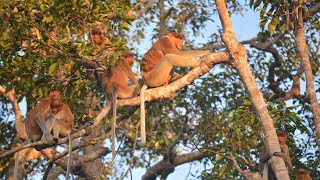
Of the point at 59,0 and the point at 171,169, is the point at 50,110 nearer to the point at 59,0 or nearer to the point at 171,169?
the point at 59,0

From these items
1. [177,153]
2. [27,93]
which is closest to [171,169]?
[177,153]

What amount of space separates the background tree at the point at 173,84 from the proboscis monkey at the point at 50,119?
0.15 meters

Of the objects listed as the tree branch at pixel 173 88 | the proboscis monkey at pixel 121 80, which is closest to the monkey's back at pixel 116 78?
the proboscis monkey at pixel 121 80

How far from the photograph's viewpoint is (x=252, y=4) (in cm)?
811

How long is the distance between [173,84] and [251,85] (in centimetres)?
90

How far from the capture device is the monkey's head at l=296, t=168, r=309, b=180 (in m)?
7.46

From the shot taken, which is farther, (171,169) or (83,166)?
(171,169)

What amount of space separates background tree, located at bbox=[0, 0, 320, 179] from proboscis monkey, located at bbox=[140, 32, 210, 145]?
0.95ft

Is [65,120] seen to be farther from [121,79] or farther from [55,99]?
[121,79]

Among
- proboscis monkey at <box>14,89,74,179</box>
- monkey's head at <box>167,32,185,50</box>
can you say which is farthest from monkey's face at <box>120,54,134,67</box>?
proboscis monkey at <box>14,89,74,179</box>

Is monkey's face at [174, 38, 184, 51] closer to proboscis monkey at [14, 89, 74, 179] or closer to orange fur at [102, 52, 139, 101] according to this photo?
orange fur at [102, 52, 139, 101]

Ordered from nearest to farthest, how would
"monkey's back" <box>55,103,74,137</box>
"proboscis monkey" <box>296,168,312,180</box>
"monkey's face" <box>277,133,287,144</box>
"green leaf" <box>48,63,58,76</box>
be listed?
"green leaf" <box>48,63,58,76</box>, "proboscis monkey" <box>296,168,312,180</box>, "monkey's face" <box>277,133,287,144</box>, "monkey's back" <box>55,103,74,137</box>

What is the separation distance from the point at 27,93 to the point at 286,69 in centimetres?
588

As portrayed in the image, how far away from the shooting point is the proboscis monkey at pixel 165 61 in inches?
288
